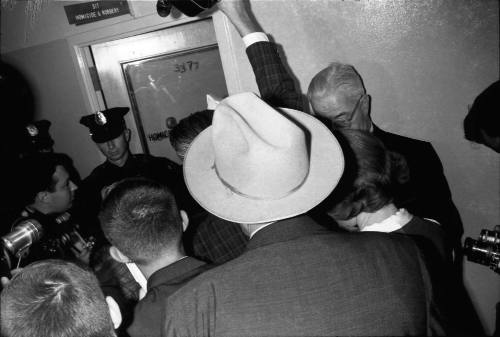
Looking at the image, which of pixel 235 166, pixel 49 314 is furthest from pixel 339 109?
pixel 49 314

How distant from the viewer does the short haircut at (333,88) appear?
221cm

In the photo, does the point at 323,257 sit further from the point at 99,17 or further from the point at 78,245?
the point at 99,17

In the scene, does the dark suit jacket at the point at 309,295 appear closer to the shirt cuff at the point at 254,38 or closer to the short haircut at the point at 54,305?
the short haircut at the point at 54,305

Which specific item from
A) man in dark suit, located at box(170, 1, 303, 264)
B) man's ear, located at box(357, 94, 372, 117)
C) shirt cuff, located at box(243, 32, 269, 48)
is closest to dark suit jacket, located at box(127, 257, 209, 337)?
man in dark suit, located at box(170, 1, 303, 264)

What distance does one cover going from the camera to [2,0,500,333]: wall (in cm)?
229

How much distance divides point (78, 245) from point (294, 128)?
1.98m

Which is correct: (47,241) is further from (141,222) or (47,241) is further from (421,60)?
(421,60)

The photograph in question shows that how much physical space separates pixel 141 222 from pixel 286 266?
2.28 ft

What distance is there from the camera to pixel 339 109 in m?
2.21

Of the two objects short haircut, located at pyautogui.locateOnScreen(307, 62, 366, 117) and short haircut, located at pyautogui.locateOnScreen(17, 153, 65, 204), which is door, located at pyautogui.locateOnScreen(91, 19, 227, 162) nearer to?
short haircut, located at pyautogui.locateOnScreen(17, 153, 65, 204)

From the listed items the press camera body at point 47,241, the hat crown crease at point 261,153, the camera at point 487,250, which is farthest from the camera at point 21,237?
the camera at point 487,250

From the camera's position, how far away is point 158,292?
1.22 m

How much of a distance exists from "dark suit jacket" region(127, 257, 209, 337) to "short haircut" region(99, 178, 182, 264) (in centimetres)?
9

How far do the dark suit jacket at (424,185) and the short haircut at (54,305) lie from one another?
184 centimetres
